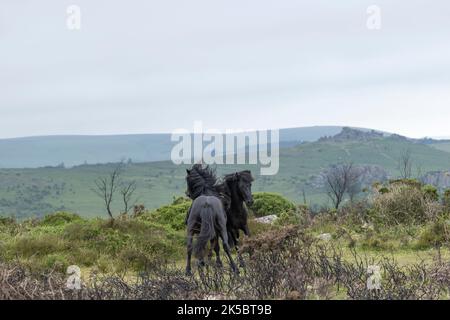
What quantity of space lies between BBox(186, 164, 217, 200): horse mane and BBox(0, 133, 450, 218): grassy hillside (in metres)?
83.7

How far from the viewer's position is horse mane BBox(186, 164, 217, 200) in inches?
550

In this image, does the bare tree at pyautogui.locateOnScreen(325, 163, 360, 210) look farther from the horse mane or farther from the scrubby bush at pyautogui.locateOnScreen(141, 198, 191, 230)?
the horse mane

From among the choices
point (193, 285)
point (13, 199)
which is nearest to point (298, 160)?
point (13, 199)

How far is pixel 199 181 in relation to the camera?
45.9 ft

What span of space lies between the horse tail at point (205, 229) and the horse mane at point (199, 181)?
0.99 m

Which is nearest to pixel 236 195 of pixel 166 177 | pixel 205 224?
pixel 205 224

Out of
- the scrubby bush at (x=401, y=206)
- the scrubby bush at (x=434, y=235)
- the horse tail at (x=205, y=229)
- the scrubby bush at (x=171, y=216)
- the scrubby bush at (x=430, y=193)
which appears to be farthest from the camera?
the scrubby bush at (x=430, y=193)

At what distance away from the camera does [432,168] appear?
122 metres

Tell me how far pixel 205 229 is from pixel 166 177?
4517 inches

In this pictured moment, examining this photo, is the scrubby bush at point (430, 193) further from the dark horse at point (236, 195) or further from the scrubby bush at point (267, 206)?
the dark horse at point (236, 195)

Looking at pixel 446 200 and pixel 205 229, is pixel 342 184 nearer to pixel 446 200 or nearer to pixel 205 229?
pixel 446 200

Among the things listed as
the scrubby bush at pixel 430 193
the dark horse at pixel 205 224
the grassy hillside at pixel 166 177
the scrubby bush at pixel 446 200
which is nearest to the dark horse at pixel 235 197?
the dark horse at pixel 205 224

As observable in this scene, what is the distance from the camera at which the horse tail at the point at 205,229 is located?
12734 mm
